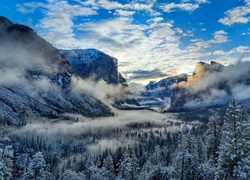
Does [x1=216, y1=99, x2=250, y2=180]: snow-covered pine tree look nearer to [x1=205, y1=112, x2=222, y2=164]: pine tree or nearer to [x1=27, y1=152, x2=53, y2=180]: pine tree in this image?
[x1=205, y1=112, x2=222, y2=164]: pine tree

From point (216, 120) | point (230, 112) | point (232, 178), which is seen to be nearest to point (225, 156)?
point (232, 178)

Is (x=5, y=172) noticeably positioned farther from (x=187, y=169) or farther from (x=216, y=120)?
(x=216, y=120)

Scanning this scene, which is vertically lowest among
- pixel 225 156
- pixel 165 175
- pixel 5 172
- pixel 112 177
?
pixel 112 177

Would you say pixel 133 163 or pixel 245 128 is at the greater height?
pixel 245 128

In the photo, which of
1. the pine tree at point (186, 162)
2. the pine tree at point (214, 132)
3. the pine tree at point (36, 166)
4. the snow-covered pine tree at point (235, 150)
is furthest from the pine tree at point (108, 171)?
the snow-covered pine tree at point (235, 150)

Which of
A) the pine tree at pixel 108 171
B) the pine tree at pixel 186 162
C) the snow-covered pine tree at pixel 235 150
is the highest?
the snow-covered pine tree at pixel 235 150

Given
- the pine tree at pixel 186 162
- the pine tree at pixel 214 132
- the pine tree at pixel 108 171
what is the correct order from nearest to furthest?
the pine tree at pixel 186 162, the pine tree at pixel 214 132, the pine tree at pixel 108 171

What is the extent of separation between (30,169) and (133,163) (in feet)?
93.5

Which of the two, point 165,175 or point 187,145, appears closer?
point 187,145

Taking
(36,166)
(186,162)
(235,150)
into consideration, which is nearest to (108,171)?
(36,166)

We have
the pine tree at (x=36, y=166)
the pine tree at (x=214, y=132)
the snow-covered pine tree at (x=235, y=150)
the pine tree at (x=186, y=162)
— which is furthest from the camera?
the pine tree at (x=214, y=132)

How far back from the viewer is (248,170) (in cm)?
3453

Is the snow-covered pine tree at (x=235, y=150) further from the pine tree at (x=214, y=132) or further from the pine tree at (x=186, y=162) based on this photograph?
the pine tree at (x=214, y=132)

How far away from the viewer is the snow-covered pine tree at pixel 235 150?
1374 inches
